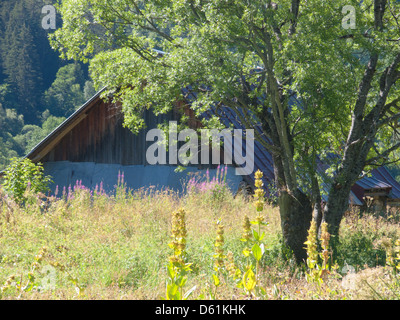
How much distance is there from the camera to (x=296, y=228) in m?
8.55

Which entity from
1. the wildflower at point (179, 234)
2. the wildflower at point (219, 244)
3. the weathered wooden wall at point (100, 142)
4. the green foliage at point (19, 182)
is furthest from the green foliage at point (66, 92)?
the wildflower at point (179, 234)

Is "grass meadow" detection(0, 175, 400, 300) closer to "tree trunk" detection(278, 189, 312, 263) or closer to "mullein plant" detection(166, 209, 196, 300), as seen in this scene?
"tree trunk" detection(278, 189, 312, 263)

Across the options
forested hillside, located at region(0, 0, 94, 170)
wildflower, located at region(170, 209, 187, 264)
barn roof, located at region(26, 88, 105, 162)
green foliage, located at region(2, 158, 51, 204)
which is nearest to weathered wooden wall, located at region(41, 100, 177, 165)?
barn roof, located at region(26, 88, 105, 162)

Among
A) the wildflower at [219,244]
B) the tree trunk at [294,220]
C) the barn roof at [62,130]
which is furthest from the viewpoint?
the barn roof at [62,130]

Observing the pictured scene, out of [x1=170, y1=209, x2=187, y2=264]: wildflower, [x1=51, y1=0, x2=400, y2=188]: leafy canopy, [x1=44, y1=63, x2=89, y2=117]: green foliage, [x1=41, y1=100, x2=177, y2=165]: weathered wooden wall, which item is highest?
[x1=44, y1=63, x2=89, y2=117]: green foliage

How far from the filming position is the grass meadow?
14.9 feet

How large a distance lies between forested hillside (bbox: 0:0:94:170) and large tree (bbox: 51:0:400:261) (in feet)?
205

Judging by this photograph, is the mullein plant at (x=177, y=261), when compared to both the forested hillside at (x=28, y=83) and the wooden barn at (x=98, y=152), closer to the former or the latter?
the wooden barn at (x=98, y=152)

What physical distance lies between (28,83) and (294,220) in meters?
73.6

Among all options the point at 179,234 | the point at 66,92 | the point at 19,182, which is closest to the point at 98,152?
the point at 19,182

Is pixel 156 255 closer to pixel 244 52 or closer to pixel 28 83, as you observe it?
pixel 244 52

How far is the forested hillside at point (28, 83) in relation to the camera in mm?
71125

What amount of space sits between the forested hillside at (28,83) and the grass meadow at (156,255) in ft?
204
